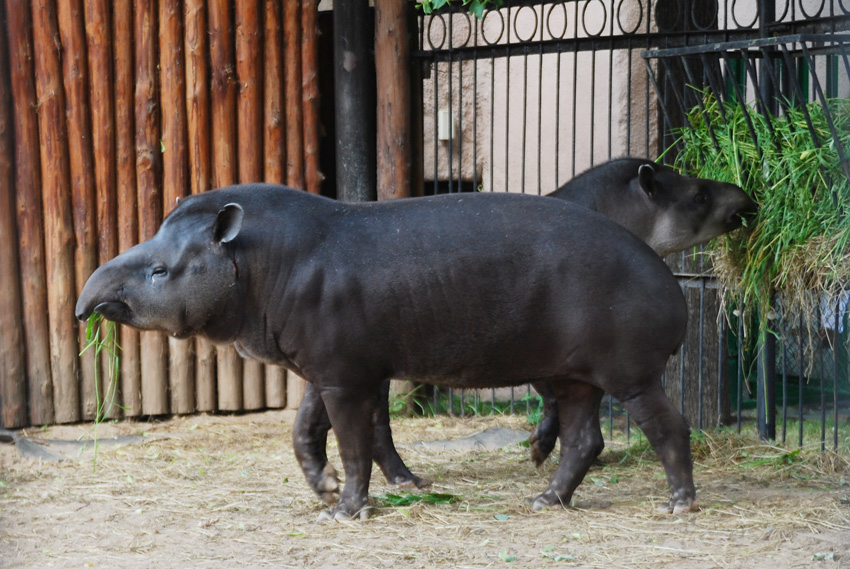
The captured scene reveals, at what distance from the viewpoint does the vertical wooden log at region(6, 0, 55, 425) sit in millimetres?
7379

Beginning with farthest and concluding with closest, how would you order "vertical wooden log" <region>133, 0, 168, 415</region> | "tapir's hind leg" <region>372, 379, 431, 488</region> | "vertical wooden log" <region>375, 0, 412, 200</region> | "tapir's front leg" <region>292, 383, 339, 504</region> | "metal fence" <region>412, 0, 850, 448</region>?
"vertical wooden log" <region>375, 0, 412, 200</region> → "vertical wooden log" <region>133, 0, 168, 415</region> → "metal fence" <region>412, 0, 850, 448</region> → "tapir's hind leg" <region>372, 379, 431, 488</region> → "tapir's front leg" <region>292, 383, 339, 504</region>

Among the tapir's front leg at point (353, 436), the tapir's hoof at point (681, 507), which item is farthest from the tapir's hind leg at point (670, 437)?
the tapir's front leg at point (353, 436)

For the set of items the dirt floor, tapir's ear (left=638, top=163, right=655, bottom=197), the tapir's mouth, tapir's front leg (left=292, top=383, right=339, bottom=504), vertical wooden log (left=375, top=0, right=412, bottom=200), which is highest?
vertical wooden log (left=375, top=0, right=412, bottom=200)

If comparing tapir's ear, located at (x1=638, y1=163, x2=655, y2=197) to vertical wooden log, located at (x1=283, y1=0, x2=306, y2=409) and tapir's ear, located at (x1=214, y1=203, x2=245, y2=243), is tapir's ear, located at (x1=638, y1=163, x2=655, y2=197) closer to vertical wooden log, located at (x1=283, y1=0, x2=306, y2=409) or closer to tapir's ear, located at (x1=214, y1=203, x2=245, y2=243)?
tapir's ear, located at (x1=214, y1=203, x2=245, y2=243)

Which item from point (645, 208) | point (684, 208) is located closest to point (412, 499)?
point (645, 208)

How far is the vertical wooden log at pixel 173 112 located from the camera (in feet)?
25.1

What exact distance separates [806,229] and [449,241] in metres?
2.09

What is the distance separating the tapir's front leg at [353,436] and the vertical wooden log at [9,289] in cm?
326

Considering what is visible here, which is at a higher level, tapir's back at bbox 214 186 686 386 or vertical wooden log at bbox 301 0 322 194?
vertical wooden log at bbox 301 0 322 194

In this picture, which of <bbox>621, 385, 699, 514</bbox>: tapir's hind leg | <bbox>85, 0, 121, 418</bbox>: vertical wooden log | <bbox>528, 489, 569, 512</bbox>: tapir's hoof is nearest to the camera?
<bbox>621, 385, 699, 514</bbox>: tapir's hind leg

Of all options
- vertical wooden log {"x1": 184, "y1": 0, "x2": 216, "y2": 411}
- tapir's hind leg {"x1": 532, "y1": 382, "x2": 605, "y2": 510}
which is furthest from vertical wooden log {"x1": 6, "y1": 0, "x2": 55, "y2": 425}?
tapir's hind leg {"x1": 532, "y1": 382, "x2": 605, "y2": 510}

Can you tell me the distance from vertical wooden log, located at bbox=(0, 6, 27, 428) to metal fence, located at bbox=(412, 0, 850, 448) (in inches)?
115

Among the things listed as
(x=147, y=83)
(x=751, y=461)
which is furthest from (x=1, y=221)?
(x=751, y=461)

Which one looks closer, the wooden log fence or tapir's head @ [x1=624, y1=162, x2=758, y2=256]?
tapir's head @ [x1=624, y1=162, x2=758, y2=256]
